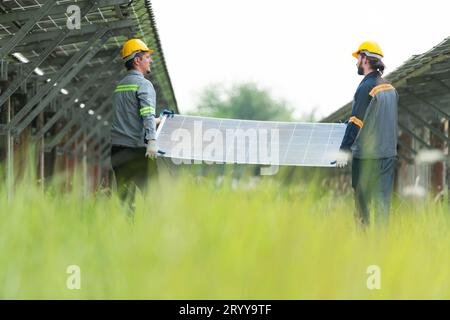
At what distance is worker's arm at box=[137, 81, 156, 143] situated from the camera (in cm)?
643

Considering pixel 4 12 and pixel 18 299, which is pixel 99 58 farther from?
pixel 18 299

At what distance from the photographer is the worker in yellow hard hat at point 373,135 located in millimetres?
6352

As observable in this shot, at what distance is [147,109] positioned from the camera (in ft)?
21.2

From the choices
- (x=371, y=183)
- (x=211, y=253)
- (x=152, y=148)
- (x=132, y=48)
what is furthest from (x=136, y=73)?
(x=211, y=253)

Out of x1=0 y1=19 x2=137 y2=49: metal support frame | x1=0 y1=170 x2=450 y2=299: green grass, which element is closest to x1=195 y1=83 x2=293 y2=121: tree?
x1=0 y1=19 x2=137 y2=49: metal support frame

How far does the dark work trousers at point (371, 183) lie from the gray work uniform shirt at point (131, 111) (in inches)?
64.6

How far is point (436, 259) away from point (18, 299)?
70.6 inches

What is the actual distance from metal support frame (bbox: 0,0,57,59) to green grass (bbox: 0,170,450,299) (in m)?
4.47

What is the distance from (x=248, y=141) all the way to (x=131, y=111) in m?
2.09

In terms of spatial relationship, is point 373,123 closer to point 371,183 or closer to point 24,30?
point 371,183

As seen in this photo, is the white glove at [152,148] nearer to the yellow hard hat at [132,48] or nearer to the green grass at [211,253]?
the yellow hard hat at [132,48]

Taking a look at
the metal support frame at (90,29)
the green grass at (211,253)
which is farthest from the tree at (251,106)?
the green grass at (211,253)
